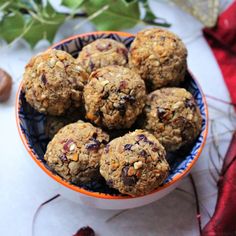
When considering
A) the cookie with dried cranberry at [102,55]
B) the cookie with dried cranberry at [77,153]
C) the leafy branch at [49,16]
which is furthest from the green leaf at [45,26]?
the cookie with dried cranberry at [77,153]

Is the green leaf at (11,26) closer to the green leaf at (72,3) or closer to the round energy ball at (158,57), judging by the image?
the green leaf at (72,3)

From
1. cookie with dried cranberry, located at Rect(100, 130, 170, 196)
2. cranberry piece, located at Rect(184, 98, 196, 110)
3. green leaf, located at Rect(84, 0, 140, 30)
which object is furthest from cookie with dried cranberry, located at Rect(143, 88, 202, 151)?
green leaf, located at Rect(84, 0, 140, 30)

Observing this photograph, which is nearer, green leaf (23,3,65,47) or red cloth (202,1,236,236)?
red cloth (202,1,236,236)

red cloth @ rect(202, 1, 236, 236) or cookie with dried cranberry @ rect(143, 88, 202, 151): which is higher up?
cookie with dried cranberry @ rect(143, 88, 202, 151)

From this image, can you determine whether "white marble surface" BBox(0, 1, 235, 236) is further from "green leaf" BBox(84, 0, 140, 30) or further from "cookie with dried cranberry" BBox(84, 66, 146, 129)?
"green leaf" BBox(84, 0, 140, 30)

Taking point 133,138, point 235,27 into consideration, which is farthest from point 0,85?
point 235,27

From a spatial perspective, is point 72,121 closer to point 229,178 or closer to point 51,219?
point 51,219
